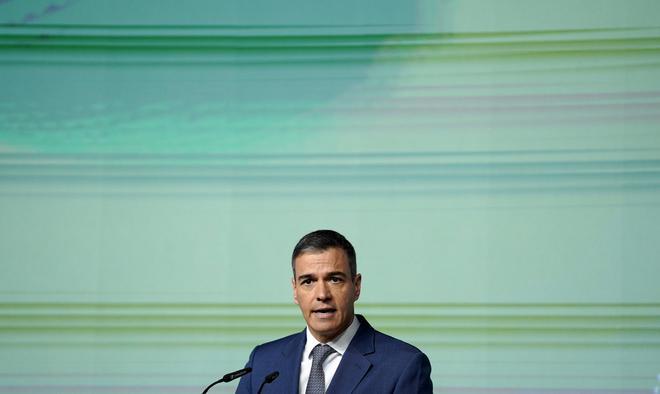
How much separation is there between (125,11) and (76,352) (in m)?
1.68

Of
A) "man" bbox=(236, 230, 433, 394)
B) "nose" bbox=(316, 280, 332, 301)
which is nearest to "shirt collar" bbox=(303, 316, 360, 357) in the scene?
"man" bbox=(236, 230, 433, 394)

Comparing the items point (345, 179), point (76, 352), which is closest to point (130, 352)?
point (76, 352)

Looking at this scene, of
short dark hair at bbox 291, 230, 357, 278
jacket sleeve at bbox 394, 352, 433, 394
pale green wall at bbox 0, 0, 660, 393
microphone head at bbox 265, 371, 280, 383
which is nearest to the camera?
microphone head at bbox 265, 371, 280, 383

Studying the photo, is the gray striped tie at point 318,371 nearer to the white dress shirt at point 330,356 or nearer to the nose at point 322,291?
the white dress shirt at point 330,356

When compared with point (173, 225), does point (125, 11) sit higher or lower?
higher

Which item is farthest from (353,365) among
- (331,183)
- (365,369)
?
(331,183)

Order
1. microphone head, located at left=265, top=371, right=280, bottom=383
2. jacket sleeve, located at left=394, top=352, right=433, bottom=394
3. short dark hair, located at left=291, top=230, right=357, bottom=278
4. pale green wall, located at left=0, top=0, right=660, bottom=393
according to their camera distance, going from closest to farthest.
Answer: microphone head, located at left=265, top=371, right=280, bottom=383
jacket sleeve, located at left=394, top=352, right=433, bottom=394
short dark hair, located at left=291, top=230, right=357, bottom=278
pale green wall, located at left=0, top=0, right=660, bottom=393

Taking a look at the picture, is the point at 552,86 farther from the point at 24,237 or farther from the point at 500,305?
the point at 24,237

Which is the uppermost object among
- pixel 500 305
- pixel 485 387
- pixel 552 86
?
pixel 552 86

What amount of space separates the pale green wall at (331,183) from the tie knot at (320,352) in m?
1.61

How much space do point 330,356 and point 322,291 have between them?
22 cm

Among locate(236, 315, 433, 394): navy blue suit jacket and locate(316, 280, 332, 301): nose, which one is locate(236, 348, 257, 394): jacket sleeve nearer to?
locate(236, 315, 433, 394): navy blue suit jacket

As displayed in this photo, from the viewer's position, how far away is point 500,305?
15.0ft

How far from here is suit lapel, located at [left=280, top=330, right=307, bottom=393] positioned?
2.98m
